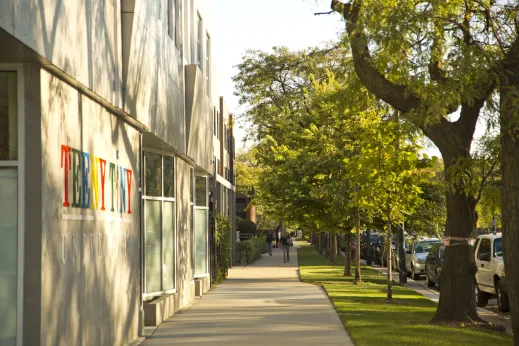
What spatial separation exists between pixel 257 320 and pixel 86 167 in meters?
6.85

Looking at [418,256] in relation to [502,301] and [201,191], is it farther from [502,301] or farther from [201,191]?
[502,301]

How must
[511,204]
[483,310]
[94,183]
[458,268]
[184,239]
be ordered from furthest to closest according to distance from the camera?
[184,239] < [483,310] < [458,268] < [94,183] < [511,204]

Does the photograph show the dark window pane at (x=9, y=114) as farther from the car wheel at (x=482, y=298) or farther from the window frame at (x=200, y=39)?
the window frame at (x=200, y=39)

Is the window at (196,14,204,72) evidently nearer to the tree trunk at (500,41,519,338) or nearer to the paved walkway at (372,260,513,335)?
the paved walkway at (372,260,513,335)

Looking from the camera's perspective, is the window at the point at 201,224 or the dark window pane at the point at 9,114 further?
the window at the point at 201,224

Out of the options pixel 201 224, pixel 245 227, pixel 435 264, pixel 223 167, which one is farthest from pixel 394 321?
pixel 245 227

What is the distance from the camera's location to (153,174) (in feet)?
59.1

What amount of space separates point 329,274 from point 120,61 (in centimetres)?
2253

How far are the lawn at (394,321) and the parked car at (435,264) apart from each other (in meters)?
1.69

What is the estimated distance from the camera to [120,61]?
12539 mm

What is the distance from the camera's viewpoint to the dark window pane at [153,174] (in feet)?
58.0

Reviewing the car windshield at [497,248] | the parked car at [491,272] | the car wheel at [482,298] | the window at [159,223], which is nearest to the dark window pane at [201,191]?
the window at [159,223]

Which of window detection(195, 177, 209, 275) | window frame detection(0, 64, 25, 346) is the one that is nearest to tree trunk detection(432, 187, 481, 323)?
window frame detection(0, 64, 25, 346)

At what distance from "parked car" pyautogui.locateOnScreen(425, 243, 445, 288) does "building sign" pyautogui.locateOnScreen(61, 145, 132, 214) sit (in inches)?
610
